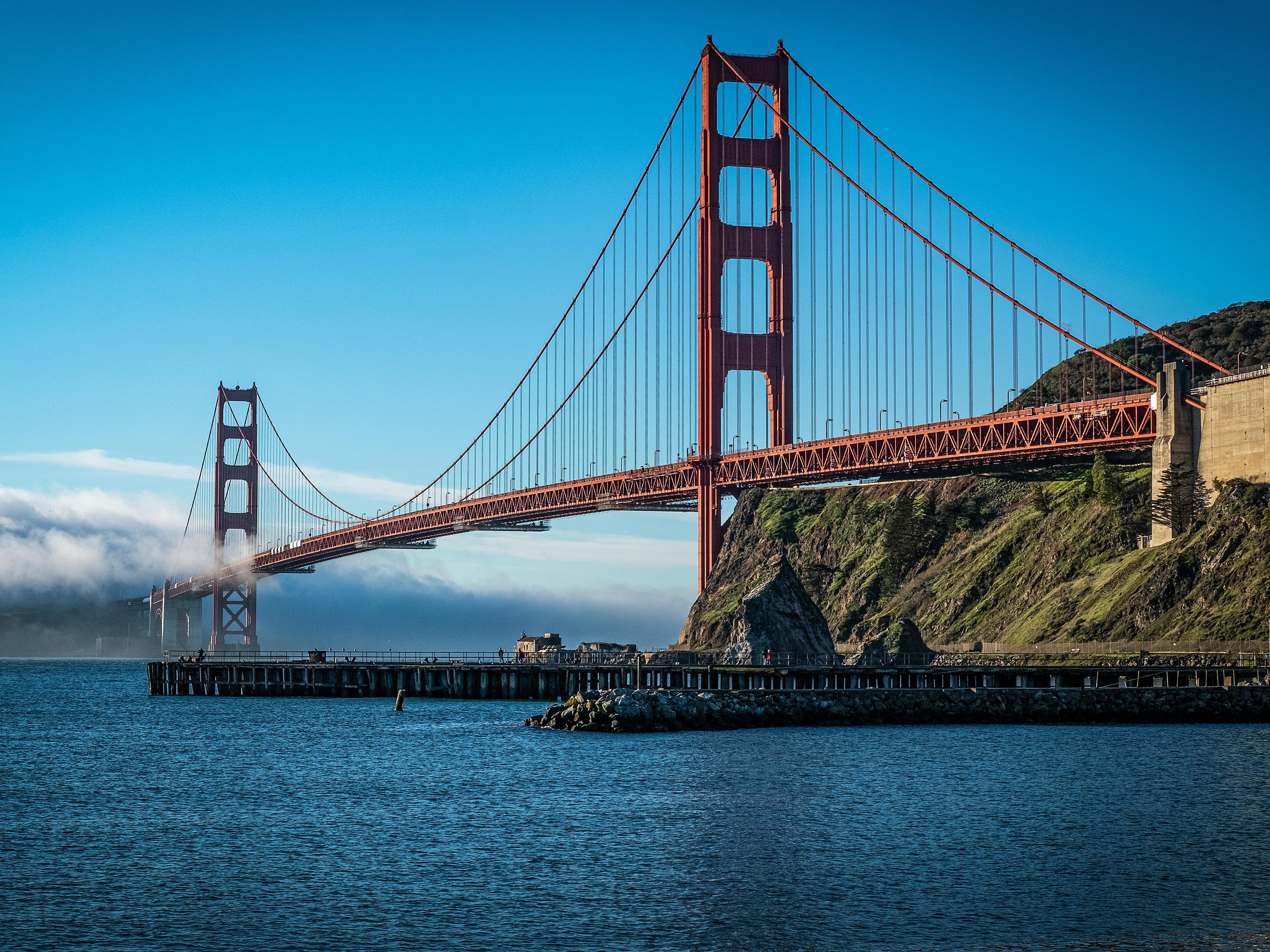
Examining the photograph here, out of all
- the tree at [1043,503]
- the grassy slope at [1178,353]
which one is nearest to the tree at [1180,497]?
the tree at [1043,503]

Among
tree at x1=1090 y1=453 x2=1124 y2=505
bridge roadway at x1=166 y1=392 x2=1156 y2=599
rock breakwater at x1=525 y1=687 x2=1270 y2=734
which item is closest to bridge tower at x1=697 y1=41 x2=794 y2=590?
bridge roadway at x1=166 y1=392 x2=1156 y2=599

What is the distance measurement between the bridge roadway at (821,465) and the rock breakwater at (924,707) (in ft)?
66.9

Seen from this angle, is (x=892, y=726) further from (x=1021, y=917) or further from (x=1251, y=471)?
(x=1021, y=917)

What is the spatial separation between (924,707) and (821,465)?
33174 millimetres

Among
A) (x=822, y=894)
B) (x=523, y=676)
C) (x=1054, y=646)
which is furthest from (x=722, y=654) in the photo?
(x=822, y=894)

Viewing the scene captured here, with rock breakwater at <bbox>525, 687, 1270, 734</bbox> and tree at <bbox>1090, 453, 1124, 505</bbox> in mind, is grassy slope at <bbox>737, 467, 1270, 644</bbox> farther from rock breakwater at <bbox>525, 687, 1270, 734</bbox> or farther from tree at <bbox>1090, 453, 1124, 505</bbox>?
rock breakwater at <bbox>525, 687, 1270, 734</bbox>

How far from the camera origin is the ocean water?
23625mm

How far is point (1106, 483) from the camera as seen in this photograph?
87.2 meters

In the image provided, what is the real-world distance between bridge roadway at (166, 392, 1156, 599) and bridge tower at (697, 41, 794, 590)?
3.51m

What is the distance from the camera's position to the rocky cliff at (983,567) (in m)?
74.1

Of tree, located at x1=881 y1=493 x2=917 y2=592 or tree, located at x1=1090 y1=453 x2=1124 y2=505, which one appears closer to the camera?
tree, located at x1=1090 y1=453 x2=1124 y2=505

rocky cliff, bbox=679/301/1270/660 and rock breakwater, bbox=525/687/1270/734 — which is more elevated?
rocky cliff, bbox=679/301/1270/660

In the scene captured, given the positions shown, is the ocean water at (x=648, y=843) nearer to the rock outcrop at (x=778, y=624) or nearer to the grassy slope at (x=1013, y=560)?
the grassy slope at (x=1013, y=560)

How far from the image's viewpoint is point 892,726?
60.0 metres
